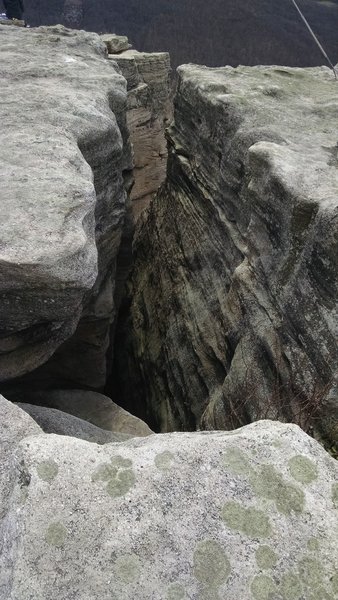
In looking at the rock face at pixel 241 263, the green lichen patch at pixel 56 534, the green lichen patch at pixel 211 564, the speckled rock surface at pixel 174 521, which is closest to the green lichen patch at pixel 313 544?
the speckled rock surface at pixel 174 521

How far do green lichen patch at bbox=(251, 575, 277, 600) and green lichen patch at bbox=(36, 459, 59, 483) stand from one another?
122 centimetres

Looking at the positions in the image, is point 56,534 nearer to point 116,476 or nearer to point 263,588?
point 116,476

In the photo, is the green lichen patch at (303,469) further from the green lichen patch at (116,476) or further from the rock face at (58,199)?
the rock face at (58,199)

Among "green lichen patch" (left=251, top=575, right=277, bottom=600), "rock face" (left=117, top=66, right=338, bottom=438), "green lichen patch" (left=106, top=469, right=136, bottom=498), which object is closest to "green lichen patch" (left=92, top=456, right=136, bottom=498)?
"green lichen patch" (left=106, top=469, right=136, bottom=498)

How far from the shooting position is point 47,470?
121 inches

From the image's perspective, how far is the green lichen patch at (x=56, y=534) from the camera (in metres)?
2.85

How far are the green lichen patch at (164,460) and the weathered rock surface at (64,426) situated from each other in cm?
258

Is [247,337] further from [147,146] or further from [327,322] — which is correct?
[147,146]

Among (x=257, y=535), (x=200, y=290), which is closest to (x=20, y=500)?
(x=257, y=535)

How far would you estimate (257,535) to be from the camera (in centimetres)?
291

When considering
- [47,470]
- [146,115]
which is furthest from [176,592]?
[146,115]

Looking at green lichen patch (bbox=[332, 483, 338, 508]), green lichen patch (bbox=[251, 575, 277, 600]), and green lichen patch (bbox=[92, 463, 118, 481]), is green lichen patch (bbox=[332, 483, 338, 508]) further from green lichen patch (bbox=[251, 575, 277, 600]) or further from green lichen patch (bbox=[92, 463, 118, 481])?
green lichen patch (bbox=[92, 463, 118, 481])

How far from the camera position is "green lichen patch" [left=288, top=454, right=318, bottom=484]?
3.13 metres

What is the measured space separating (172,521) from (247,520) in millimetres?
411
